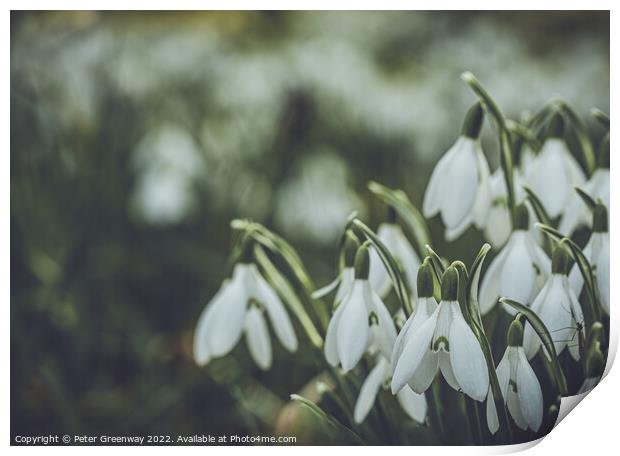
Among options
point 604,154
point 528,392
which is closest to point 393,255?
point 528,392

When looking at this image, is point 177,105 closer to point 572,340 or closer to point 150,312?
point 150,312

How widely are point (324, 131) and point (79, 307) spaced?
20.7 inches

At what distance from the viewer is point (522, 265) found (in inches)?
56.1

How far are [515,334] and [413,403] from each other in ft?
0.73

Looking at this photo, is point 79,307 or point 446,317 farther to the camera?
point 79,307

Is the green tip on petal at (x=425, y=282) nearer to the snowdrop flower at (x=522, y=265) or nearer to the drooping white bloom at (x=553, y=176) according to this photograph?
the snowdrop flower at (x=522, y=265)

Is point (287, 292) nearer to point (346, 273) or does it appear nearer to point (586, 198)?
point (346, 273)

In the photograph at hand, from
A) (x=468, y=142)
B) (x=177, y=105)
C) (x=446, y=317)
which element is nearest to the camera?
(x=446, y=317)

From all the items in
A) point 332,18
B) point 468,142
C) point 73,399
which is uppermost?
point 332,18

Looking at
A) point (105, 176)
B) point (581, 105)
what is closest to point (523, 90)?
point (581, 105)

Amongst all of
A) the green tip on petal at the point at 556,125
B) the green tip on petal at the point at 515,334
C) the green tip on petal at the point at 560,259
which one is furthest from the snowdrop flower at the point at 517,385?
the green tip on petal at the point at 556,125

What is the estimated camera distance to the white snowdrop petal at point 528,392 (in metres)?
1.42

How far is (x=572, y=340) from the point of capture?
1493 mm
